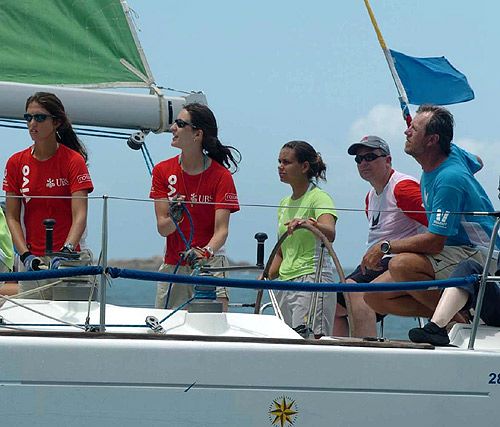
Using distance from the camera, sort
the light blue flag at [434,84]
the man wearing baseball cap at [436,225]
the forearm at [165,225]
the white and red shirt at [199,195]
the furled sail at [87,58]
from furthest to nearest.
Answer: the light blue flag at [434,84] → the furled sail at [87,58] → the white and red shirt at [199,195] → the forearm at [165,225] → the man wearing baseball cap at [436,225]

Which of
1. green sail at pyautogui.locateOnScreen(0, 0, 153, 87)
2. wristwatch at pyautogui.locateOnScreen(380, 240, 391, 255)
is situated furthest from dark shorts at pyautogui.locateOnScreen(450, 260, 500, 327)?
green sail at pyautogui.locateOnScreen(0, 0, 153, 87)

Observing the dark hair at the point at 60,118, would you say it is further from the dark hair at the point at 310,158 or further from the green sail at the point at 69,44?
the green sail at the point at 69,44

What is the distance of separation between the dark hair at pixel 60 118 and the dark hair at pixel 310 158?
1.14m

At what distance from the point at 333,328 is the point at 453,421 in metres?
1.40

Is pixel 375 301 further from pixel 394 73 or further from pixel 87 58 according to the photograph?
pixel 87 58

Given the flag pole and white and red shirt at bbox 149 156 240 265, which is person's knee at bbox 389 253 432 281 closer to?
white and red shirt at bbox 149 156 240 265

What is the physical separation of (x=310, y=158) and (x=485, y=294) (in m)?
1.41

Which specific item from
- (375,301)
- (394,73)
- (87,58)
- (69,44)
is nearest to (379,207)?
(375,301)

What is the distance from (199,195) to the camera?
6.09 meters

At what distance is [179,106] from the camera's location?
25.1 ft

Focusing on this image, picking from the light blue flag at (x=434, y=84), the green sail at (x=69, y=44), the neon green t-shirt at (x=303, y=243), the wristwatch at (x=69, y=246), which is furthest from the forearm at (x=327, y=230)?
the green sail at (x=69, y=44)

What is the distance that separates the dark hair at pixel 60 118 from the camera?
6070mm

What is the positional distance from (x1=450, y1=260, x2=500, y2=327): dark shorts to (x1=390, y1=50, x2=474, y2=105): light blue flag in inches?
107

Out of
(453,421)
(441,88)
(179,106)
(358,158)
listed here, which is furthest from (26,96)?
(453,421)
